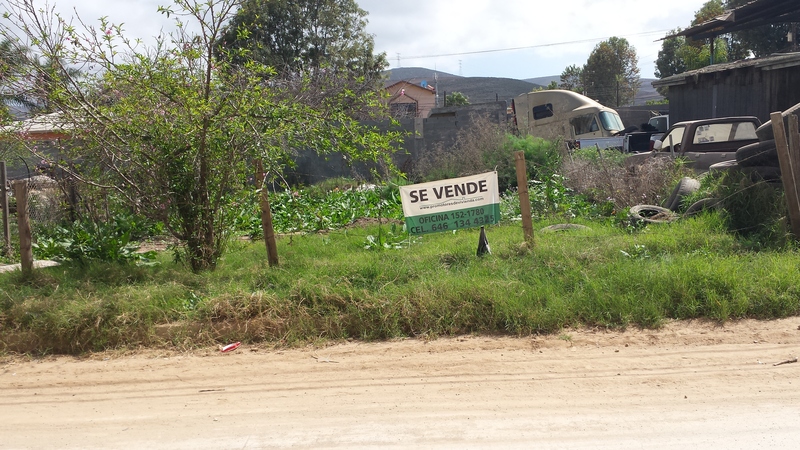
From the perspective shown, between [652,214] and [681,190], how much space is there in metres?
0.66

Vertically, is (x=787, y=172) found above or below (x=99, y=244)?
above

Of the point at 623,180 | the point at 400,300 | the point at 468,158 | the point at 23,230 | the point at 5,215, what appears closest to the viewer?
the point at 400,300

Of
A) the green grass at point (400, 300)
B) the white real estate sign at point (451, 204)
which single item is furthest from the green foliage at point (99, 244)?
the white real estate sign at point (451, 204)

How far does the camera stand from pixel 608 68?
5309cm

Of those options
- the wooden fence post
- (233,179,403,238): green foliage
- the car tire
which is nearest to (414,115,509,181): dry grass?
(233,179,403,238): green foliage

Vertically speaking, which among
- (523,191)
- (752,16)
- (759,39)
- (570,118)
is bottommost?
(523,191)

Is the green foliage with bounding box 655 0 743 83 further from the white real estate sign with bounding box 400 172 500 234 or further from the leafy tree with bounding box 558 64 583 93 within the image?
the white real estate sign with bounding box 400 172 500 234

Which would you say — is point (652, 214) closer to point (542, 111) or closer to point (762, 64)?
point (762, 64)

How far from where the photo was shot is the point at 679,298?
6414mm

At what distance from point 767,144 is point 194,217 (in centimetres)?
717

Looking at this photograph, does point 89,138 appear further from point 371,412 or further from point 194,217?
point 371,412

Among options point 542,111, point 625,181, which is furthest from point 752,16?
point 625,181

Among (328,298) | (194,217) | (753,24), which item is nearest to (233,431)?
(328,298)

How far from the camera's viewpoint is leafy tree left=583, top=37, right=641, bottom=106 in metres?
52.9
